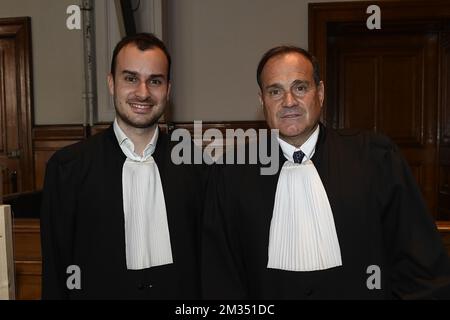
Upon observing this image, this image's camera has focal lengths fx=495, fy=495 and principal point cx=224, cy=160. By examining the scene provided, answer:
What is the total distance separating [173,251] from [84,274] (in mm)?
297

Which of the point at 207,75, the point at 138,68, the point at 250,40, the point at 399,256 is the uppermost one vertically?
the point at 250,40

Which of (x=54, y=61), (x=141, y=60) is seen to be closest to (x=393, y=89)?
(x=54, y=61)

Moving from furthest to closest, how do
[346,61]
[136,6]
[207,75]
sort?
[346,61], [207,75], [136,6]

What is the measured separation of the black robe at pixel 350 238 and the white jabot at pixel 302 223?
0.07ft

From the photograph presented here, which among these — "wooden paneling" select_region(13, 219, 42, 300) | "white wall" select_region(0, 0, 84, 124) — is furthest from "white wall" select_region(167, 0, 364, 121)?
"wooden paneling" select_region(13, 219, 42, 300)

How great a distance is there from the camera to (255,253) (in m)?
1.63

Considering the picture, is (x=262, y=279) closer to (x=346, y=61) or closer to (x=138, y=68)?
(x=138, y=68)

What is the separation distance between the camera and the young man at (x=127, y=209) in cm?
162

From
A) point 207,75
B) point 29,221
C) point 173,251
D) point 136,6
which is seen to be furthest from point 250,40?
point 173,251

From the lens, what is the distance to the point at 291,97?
5.44 feet

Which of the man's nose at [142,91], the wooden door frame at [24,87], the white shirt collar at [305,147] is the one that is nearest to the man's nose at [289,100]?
the white shirt collar at [305,147]

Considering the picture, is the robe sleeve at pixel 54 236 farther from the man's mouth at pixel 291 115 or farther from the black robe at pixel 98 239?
the man's mouth at pixel 291 115
